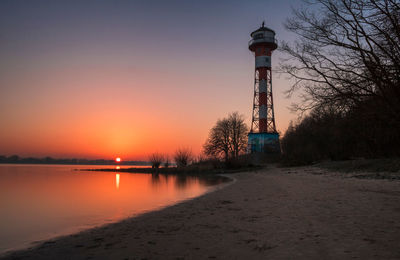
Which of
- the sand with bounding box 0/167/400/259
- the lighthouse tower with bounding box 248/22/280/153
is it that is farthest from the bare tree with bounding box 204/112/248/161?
the sand with bounding box 0/167/400/259

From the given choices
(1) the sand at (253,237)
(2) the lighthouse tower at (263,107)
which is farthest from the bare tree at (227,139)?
(1) the sand at (253,237)

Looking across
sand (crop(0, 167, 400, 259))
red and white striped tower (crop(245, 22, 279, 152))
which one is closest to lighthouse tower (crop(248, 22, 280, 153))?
red and white striped tower (crop(245, 22, 279, 152))

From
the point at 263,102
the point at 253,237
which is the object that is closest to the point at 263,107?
the point at 263,102

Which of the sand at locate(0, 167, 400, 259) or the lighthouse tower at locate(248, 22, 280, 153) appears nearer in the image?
the sand at locate(0, 167, 400, 259)

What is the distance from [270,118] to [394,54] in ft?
120

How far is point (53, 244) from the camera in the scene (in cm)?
436

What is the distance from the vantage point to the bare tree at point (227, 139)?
150 feet

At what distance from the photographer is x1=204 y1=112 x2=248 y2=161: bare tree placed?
45750 millimetres

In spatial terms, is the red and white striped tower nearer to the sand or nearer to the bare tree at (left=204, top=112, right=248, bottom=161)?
the bare tree at (left=204, top=112, right=248, bottom=161)

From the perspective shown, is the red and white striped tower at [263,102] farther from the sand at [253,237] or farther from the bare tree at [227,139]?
the sand at [253,237]

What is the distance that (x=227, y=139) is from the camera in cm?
4603

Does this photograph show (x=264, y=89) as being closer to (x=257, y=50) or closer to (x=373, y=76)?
(x=257, y=50)

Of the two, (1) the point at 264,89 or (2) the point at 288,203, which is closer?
(2) the point at 288,203

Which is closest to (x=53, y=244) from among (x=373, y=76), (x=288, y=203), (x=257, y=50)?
(x=288, y=203)
